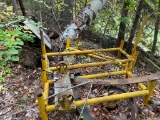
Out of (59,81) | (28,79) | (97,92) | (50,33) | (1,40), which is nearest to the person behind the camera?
(1,40)

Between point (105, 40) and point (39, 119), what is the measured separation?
14.7ft

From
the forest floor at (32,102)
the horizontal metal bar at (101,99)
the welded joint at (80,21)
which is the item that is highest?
the welded joint at (80,21)

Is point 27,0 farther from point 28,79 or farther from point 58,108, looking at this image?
point 58,108

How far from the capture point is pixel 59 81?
8.37 feet

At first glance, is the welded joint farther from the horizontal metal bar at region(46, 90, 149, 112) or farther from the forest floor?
the horizontal metal bar at region(46, 90, 149, 112)

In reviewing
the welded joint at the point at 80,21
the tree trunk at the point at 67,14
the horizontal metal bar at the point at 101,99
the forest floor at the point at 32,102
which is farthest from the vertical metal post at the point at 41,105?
the tree trunk at the point at 67,14

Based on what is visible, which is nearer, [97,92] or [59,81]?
[59,81]

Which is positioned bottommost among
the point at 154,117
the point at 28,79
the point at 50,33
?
the point at 154,117

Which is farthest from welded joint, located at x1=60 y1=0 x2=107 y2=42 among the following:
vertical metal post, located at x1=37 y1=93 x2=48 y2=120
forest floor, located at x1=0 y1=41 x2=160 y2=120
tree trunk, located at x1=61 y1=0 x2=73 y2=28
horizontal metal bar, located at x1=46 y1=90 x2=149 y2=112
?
vertical metal post, located at x1=37 y1=93 x2=48 y2=120

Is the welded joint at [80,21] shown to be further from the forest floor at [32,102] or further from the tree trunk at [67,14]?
the tree trunk at [67,14]

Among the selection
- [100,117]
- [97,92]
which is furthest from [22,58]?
[100,117]

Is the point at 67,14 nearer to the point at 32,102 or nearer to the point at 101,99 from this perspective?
the point at 32,102

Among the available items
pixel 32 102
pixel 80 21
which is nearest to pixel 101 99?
pixel 32 102

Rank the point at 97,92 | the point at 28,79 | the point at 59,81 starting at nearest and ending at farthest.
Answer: the point at 59,81
the point at 97,92
the point at 28,79
